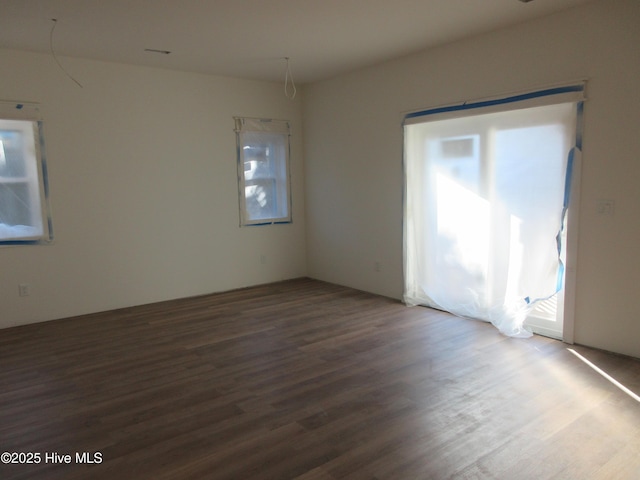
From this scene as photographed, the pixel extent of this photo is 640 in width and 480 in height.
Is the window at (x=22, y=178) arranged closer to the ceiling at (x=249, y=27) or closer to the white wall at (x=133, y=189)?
the white wall at (x=133, y=189)

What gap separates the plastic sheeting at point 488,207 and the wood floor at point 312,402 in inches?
17.3

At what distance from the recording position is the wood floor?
2.25 metres

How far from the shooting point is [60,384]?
319 centimetres

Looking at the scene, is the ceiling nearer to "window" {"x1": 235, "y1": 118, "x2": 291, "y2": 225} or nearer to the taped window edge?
the taped window edge

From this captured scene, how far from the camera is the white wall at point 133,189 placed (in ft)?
15.1

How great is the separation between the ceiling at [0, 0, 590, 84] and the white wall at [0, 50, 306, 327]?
0.34m

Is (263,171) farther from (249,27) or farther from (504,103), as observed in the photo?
(504,103)

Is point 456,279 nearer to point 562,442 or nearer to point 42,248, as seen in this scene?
point 562,442

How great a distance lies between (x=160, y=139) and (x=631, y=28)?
14.9ft

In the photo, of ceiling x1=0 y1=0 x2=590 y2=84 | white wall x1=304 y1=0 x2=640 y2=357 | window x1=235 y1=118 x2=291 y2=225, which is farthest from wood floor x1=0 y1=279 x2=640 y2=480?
ceiling x1=0 y1=0 x2=590 y2=84

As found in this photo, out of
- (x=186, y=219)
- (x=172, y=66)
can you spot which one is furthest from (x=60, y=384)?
(x=172, y=66)

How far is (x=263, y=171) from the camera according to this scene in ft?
20.0

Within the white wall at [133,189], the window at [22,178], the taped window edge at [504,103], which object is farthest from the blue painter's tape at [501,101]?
the window at [22,178]

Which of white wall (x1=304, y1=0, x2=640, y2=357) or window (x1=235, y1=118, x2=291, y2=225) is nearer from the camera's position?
white wall (x1=304, y1=0, x2=640, y2=357)
